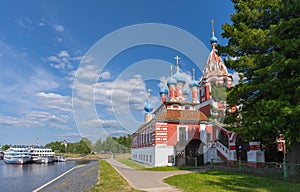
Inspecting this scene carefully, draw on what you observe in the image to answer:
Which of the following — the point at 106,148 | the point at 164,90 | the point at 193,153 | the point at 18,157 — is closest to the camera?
the point at 193,153

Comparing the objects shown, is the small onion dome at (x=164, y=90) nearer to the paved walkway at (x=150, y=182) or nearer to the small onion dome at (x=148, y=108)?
the small onion dome at (x=148, y=108)

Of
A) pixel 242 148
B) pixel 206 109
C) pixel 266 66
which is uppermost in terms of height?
pixel 266 66

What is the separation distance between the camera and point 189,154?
25.7 metres


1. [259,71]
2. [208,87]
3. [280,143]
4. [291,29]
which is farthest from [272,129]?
[208,87]

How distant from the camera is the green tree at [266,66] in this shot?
11984mm

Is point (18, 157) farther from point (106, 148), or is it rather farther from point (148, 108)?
point (148, 108)

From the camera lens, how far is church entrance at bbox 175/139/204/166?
2448cm

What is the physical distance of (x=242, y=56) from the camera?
1404 centimetres

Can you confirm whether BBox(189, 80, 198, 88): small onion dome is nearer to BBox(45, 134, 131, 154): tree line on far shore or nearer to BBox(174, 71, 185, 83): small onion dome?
BBox(174, 71, 185, 83): small onion dome

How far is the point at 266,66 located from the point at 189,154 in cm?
1469

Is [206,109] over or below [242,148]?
over

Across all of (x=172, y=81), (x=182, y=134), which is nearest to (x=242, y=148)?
(x=182, y=134)

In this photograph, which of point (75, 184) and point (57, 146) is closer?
point (75, 184)

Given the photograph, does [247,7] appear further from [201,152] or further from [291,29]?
[201,152]
